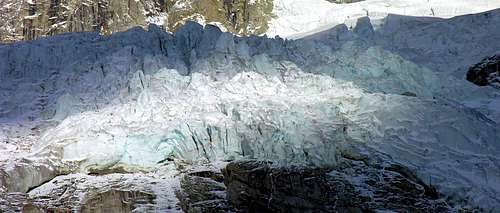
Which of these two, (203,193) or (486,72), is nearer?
(203,193)

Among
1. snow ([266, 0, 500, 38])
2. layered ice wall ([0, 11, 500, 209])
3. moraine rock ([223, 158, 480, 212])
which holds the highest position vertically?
snow ([266, 0, 500, 38])

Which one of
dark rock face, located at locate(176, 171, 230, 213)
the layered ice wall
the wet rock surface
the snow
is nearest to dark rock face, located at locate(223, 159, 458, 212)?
dark rock face, located at locate(176, 171, 230, 213)

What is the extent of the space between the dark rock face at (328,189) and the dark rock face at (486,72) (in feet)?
49.7

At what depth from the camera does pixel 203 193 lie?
27.3 m

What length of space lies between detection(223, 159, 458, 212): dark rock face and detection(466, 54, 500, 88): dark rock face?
15.1m

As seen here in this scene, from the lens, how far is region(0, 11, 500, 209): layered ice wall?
29531mm

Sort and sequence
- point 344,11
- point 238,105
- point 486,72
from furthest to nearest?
point 344,11, point 486,72, point 238,105

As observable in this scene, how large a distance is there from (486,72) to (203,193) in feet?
74.4

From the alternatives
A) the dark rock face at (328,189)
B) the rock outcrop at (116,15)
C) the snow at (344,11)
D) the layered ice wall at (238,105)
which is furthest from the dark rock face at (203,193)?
the rock outcrop at (116,15)

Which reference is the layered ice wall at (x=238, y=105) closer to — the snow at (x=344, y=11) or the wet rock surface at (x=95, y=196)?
the wet rock surface at (x=95, y=196)

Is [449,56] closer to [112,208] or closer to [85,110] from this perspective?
[85,110]

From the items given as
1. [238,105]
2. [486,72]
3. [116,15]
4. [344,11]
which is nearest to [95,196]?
[238,105]

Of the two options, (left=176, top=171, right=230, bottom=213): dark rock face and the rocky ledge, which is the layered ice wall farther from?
the rocky ledge

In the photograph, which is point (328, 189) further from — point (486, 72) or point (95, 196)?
point (486, 72)
